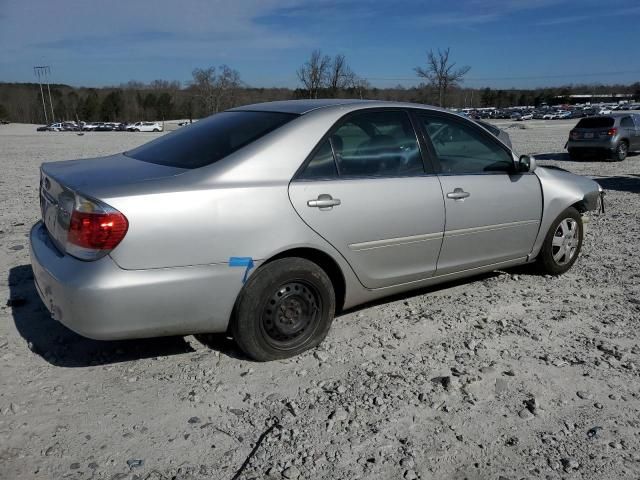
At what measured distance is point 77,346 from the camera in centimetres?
361

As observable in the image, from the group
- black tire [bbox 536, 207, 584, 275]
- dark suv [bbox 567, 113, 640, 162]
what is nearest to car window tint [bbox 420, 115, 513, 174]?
black tire [bbox 536, 207, 584, 275]

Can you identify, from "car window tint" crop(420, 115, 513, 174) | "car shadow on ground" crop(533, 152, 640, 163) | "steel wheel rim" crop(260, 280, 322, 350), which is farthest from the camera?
"car shadow on ground" crop(533, 152, 640, 163)

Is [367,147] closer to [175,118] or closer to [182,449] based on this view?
[182,449]

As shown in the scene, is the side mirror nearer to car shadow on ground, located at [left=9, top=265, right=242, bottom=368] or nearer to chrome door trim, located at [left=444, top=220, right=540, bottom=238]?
chrome door trim, located at [left=444, top=220, right=540, bottom=238]

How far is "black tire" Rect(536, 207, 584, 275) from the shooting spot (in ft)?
16.1

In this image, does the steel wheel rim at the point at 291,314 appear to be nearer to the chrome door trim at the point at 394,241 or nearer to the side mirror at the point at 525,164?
the chrome door trim at the point at 394,241

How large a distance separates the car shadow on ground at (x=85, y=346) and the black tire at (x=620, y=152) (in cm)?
1671

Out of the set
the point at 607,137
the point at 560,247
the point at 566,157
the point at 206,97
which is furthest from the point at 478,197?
the point at 206,97

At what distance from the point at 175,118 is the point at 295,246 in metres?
128

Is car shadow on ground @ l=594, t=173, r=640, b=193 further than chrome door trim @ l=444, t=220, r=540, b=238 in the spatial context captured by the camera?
Yes

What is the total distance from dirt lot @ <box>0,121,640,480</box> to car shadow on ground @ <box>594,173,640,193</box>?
745 centimetres

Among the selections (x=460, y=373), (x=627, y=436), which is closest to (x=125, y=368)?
(x=460, y=373)

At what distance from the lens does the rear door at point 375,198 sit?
11.2 feet

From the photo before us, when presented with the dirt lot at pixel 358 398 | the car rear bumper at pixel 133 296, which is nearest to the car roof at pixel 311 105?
the car rear bumper at pixel 133 296
